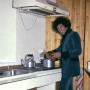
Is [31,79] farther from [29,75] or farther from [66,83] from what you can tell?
[66,83]

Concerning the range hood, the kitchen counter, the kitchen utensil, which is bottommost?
the kitchen counter

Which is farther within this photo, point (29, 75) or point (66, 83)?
point (66, 83)

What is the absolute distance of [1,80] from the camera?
1981mm

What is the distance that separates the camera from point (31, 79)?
7.82 ft

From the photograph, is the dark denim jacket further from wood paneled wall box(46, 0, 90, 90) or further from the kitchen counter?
wood paneled wall box(46, 0, 90, 90)

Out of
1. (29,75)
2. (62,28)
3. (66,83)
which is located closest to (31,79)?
(29,75)

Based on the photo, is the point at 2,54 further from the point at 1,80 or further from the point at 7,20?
the point at 1,80

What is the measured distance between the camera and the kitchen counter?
204cm

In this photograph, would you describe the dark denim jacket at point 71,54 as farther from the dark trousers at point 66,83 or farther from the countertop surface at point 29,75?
the countertop surface at point 29,75

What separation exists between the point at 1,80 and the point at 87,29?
1809 mm

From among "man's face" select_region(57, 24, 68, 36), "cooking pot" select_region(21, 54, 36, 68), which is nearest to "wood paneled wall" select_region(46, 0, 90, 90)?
"man's face" select_region(57, 24, 68, 36)

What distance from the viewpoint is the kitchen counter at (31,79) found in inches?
80.3

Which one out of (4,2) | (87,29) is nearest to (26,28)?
(4,2)

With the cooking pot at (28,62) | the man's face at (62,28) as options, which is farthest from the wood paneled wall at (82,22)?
the cooking pot at (28,62)
